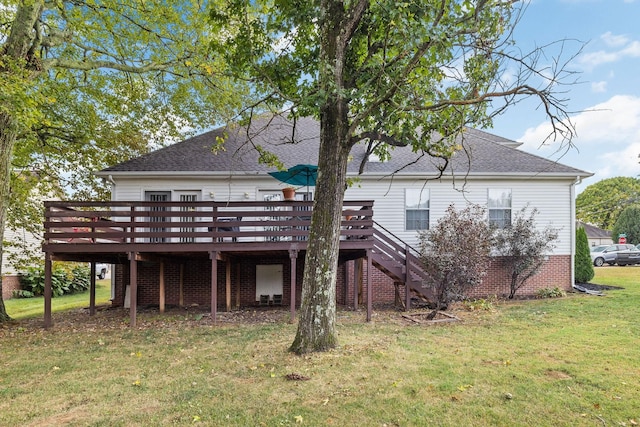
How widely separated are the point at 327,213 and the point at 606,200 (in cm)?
5979

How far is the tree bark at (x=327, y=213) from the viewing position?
589 cm

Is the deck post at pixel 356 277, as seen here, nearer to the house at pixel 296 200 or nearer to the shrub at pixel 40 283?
the house at pixel 296 200

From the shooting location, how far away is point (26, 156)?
12.0m

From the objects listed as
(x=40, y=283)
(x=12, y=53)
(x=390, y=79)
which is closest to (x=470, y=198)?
(x=390, y=79)

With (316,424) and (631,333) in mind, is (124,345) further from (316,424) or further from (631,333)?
(631,333)

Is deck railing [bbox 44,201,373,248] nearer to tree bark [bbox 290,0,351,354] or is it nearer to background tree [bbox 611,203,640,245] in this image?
tree bark [bbox 290,0,351,354]

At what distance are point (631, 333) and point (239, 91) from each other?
1137cm

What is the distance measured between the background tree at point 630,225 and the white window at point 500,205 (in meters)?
28.0

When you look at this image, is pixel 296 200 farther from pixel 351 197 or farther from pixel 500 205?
pixel 500 205

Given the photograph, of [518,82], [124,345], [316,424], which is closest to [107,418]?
[316,424]

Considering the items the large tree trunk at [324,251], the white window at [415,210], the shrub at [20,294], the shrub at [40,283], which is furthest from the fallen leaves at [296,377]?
the shrub at [20,294]

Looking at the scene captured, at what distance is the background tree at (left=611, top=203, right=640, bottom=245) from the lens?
3198 cm

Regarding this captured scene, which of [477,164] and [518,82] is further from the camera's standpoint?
[477,164]

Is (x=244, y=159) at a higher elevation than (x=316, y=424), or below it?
higher
